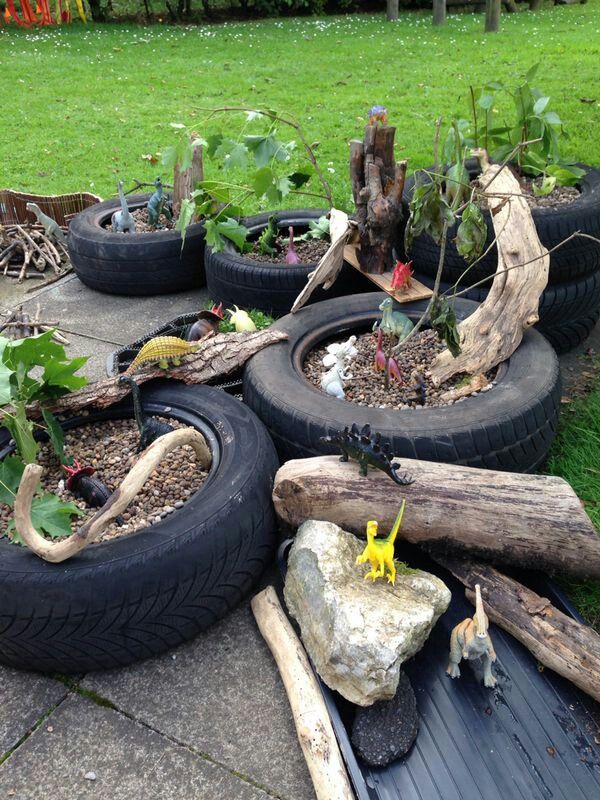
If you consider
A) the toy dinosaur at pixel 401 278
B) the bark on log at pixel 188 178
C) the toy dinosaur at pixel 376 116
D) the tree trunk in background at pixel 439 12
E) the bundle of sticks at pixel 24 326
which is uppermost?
the tree trunk in background at pixel 439 12

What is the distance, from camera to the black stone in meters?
1.99

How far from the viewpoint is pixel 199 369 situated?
10.5 ft

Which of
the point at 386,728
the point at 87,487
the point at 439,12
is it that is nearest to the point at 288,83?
the point at 439,12

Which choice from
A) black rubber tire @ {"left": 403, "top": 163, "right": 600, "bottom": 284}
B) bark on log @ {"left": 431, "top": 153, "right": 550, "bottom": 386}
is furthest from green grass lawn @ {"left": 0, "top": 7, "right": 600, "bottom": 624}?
black rubber tire @ {"left": 403, "top": 163, "right": 600, "bottom": 284}

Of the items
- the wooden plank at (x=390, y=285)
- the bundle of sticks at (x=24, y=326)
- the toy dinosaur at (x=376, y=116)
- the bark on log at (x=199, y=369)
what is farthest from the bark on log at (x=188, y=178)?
the bark on log at (x=199, y=369)

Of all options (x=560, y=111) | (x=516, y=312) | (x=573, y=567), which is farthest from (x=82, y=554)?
(x=560, y=111)

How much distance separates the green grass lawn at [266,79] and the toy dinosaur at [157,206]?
1360 mm

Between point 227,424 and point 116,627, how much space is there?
92 centimetres

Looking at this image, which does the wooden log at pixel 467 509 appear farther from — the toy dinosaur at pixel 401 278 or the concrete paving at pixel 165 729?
the toy dinosaur at pixel 401 278

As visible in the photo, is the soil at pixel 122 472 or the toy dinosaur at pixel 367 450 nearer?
the toy dinosaur at pixel 367 450

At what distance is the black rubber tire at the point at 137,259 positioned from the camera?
4.68 m

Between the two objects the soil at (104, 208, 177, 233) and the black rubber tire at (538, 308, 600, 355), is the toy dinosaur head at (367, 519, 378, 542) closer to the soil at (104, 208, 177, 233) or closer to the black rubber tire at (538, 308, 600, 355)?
the black rubber tire at (538, 308, 600, 355)

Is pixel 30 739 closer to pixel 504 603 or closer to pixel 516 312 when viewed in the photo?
pixel 504 603

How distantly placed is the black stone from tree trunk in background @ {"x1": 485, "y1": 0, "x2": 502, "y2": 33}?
13049 millimetres
